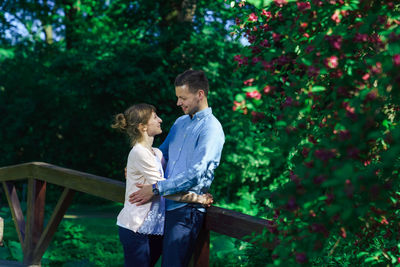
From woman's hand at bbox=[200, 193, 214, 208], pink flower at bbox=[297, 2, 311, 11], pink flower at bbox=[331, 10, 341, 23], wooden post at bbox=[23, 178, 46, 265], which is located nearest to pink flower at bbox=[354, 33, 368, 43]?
pink flower at bbox=[331, 10, 341, 23]

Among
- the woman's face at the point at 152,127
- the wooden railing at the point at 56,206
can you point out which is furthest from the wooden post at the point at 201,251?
the woman's face at the point at 152,127

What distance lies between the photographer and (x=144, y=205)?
3.21 m

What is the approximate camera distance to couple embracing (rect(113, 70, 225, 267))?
2.93 m

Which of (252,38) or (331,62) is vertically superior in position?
(252,38)

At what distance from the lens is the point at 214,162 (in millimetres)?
2930

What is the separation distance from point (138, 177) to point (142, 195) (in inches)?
4.9

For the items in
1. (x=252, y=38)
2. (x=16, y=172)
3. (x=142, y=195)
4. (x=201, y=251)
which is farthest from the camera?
(x=16, y=172)

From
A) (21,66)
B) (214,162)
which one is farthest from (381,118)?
(21,66)

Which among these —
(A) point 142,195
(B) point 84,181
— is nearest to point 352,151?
(A) point 142,195

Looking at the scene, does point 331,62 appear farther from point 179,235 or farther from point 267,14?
point 179,235

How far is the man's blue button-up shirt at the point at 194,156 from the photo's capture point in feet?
9.43

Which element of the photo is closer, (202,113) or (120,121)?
(202,113)

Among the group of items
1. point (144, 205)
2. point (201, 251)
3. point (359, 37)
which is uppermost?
point (359, 37)

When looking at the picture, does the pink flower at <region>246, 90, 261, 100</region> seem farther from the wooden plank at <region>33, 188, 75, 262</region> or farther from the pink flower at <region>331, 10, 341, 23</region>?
the wooden plank at <region>33, 188, 75, 262</region>
